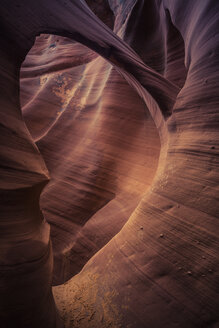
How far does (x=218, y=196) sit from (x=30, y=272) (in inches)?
49.0

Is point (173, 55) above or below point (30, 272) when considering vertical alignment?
above

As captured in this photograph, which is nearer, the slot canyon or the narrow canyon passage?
the slot canyon

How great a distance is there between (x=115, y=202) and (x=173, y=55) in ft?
8.16

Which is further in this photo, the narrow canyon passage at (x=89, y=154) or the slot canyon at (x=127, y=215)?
the narrow canyon passage at (x=89, y=154)

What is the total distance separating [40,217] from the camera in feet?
4.83

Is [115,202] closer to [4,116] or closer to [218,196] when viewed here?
[218,196]

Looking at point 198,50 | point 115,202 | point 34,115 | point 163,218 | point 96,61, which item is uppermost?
point 198,50

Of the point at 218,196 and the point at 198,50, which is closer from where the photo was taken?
the point at 218,196

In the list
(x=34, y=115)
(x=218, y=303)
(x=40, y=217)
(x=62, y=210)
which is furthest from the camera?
(x=34, y=115)

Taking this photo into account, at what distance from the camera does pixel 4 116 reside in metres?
1.21

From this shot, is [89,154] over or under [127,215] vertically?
over

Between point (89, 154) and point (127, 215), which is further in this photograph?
point (89, 154)

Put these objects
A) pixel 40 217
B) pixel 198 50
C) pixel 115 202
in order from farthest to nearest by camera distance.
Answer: pixel 115 202, pixel 198 50, pixel 40 217

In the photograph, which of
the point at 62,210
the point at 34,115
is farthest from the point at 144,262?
the point at 34,115
